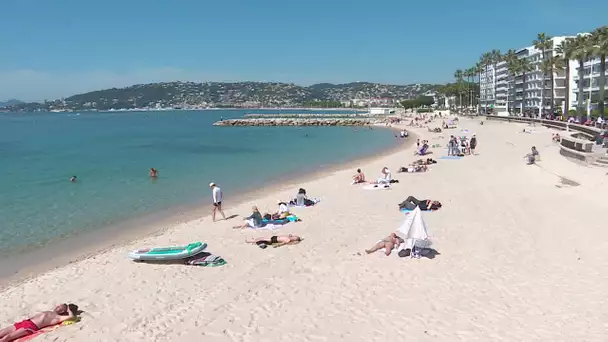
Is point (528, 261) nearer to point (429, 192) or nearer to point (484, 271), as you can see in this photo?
point (484, 271)

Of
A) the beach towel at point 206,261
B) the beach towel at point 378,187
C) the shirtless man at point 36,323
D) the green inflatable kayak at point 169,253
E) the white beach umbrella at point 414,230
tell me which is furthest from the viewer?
the beach towel at point 378,187

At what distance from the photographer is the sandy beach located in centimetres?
761

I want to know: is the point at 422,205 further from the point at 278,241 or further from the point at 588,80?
the point at 588,80

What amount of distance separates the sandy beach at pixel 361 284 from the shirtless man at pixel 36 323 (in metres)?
0.34

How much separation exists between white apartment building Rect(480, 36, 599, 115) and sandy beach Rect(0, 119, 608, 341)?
175ft

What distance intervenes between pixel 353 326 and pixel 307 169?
25533 mm

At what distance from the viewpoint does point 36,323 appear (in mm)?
8102

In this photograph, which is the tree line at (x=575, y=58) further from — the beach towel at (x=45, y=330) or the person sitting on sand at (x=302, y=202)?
the beach towel at (x=45, y=330)

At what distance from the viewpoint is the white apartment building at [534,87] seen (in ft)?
244

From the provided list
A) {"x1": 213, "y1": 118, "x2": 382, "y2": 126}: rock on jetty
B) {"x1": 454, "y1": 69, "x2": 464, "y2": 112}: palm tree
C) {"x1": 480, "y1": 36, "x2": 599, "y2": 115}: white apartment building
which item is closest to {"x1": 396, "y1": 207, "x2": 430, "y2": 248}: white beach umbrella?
{"x1": 480, "y1": 36, "x2": 599, "y2": 115}: white apartment building

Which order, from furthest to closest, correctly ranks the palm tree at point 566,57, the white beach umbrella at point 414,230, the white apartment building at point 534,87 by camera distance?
the white apartment building at point 534,87 → the palm tree at point 566,57 → the white beach umbrella at point 414,230

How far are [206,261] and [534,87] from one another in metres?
96.3

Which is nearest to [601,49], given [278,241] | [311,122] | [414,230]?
[414,230]

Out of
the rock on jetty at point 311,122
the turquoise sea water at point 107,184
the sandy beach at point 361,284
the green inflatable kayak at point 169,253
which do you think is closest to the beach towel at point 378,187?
the sandy beach at point 361,284
